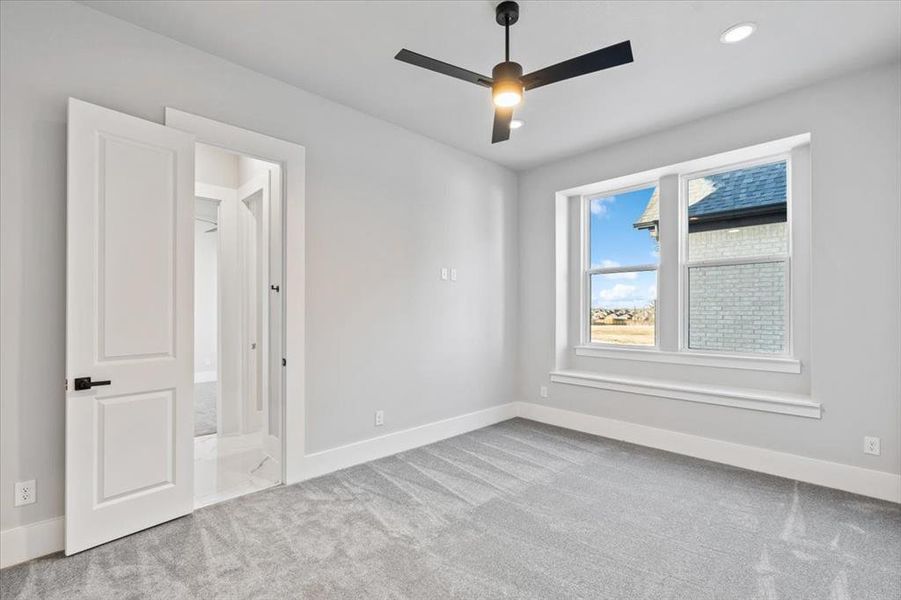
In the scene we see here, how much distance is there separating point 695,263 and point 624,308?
0.84 metres

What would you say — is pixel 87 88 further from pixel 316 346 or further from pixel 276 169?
pixel 316 346

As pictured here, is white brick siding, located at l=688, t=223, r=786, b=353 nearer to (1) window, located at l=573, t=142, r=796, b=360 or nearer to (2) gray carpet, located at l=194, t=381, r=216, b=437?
(1) window, located at l=573, t=142, r=796, b=360

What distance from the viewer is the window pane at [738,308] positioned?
3.66 meters

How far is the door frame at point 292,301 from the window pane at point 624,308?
3240mm

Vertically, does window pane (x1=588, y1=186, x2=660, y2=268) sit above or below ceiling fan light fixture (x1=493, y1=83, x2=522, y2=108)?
below

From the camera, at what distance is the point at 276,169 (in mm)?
3525

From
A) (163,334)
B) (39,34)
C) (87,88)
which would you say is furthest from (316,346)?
(39,34)

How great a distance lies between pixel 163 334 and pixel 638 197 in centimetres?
444

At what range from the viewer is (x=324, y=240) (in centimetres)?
341

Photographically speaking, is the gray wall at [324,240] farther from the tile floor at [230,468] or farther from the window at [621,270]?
the window at [621,270]

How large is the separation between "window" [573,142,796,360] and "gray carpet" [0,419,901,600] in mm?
1225

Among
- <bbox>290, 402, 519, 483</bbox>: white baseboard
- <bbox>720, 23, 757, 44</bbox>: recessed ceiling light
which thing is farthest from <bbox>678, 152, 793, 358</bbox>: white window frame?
<bbox>290, 402, 519, 483</bbox>: white baseboard

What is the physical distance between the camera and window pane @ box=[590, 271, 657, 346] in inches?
176

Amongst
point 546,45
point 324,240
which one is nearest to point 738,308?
point 546,45
